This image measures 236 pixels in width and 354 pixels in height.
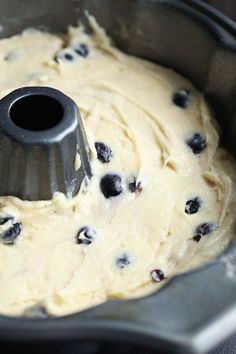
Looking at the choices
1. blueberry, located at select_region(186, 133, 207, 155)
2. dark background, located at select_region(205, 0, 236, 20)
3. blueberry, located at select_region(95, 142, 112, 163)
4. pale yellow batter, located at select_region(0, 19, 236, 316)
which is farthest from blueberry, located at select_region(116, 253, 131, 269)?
dark background, located at select_region(205, 0, 236, 20)

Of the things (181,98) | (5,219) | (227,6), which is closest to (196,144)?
(181,98)

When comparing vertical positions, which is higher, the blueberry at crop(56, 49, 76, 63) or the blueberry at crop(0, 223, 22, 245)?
the blueberry at crop(56, 49, 76, 63)

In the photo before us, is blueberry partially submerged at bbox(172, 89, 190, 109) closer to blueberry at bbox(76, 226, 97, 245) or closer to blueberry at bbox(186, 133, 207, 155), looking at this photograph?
blueberry at bbox(186, 133, 207, 155)

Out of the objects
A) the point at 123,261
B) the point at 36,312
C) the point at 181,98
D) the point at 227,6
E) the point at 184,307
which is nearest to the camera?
the point at 184,307

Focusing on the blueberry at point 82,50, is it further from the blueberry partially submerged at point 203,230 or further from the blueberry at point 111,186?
the blueberry partially submerged at point 203,230

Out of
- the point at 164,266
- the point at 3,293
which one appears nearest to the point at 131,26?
the point at 164,266

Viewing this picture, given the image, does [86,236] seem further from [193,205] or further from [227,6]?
[227,6]
